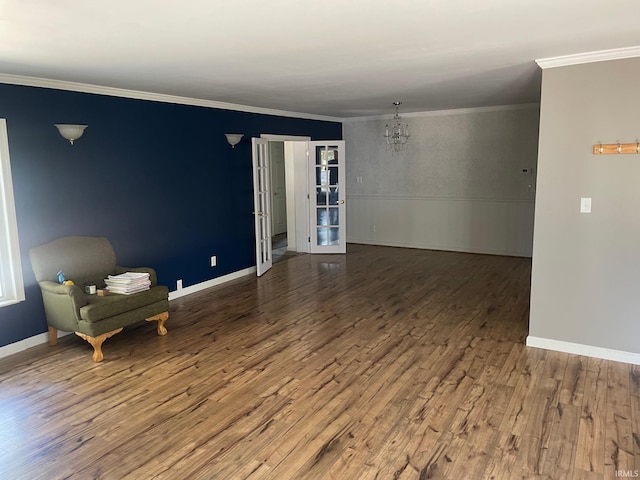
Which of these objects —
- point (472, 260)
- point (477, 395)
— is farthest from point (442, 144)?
point (477, 395)

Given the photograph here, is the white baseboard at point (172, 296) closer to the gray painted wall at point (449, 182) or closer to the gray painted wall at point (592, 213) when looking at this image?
the gray painted wall at point (449, 182)

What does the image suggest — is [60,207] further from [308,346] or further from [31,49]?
[308,346]

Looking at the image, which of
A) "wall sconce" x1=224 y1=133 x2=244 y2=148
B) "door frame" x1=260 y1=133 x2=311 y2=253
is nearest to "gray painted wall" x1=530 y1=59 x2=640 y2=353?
"wall sconce" x1=224 y1=133 x2=244 y2=148

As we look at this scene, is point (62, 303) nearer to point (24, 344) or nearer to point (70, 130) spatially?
point (24, 344)

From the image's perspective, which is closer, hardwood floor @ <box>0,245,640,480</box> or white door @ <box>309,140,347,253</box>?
hardwood floor @ <box>0,245,640,480</box>

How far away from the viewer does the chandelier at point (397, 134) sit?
8223 millimetres

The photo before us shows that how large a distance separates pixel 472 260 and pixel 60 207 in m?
5.72

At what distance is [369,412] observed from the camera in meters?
3.05

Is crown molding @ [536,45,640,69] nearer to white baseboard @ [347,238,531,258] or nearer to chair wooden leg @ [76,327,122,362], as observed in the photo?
chair wooden leg @ [76,327,122,362]

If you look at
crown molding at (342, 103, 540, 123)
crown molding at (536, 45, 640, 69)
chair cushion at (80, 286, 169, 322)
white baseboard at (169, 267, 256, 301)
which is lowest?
white baseboard at (169, 267, 256, 301)

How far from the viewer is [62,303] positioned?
158 inches

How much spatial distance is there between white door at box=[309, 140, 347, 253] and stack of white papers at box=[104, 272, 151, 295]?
424 cm

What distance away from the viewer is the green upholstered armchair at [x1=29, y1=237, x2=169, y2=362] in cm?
392

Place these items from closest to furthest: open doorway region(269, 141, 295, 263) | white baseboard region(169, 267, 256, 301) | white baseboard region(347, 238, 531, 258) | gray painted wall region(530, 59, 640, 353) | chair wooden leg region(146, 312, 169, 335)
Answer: gray painted wall region(530, 59, 640, 353) < chair wooden leg region(146, 312, 169, 335) < white baseboard region(169, 267, 256, 301) < white baseboard region(347, 238, 531, 258) < open doorway region(269, 141, 295, 263)
